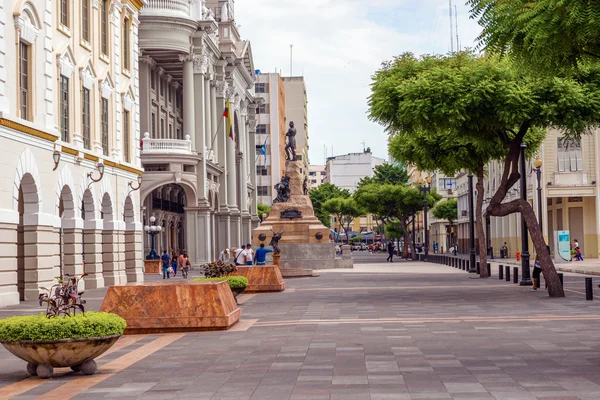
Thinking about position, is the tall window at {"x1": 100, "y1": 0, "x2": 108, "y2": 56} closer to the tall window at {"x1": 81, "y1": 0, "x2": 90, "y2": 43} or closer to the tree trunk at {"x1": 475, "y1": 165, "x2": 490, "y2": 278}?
the tall window at {"x1": 81, "y1": 0, "x2": 90, "y2": 43}

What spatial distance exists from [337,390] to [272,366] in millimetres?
2430

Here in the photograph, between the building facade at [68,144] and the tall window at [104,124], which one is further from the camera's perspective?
the tall window at [104,124]

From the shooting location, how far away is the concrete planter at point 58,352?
12125 millimetres

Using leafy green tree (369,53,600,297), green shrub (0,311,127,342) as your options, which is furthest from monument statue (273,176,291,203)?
green shrub (0,311,127,342)

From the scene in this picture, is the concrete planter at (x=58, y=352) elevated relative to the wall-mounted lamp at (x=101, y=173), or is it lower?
lower

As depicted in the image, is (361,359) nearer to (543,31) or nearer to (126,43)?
(543,31)

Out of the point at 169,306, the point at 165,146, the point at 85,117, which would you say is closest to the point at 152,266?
the point at 165,146

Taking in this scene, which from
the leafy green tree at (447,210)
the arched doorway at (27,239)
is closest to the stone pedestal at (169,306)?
the arched doorway at (27,239)

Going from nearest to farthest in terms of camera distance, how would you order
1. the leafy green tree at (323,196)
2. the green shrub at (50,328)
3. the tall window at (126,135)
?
the green shrub at (50,328) < the tall window at (126,135) < the leafy green tree at (323,196)

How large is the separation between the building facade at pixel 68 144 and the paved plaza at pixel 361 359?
9.63 m

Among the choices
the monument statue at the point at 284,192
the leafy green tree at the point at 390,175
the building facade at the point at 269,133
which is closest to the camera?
the monument statue at the point at 284,192

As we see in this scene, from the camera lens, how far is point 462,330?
58.5ft

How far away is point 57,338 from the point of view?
39.7 feet

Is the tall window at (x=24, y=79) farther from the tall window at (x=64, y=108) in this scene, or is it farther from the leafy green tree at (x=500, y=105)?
the leafy green tree at (x=500, y=105)
